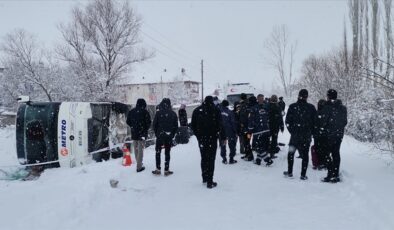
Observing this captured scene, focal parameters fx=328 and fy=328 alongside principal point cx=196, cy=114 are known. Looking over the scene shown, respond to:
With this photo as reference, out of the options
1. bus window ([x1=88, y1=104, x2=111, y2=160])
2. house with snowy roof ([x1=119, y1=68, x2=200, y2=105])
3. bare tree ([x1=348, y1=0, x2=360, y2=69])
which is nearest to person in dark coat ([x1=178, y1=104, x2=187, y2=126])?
bus window ([x1=88, y1=104, x2=111, y2=160])

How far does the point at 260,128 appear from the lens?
29.6 ft

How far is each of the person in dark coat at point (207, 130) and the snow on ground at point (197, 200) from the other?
53cm

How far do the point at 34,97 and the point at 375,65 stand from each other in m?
39.2

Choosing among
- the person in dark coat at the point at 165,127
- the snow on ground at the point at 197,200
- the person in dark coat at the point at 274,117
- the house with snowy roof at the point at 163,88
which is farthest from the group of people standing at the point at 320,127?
the house with snowy roof at the point at 163,88

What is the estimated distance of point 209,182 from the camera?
695cm

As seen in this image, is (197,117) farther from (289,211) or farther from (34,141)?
(34,141)

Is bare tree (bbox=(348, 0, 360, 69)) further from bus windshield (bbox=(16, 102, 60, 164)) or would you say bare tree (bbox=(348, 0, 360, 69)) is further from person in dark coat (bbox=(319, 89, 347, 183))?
bus windshield (bbox=(16, 102, 60, 164))

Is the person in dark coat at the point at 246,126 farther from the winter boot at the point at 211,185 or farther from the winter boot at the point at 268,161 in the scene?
the winter boot at the point at 211,185

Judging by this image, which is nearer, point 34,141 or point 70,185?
point 70,185

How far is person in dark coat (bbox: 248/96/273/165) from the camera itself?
8969 mm

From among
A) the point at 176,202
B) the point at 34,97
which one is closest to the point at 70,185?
the point at 176,202

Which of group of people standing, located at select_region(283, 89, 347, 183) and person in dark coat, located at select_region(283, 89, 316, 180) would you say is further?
person in dark coat, located at select_region(283, 89, 316, 180)

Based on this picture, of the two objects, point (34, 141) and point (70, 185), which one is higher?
point (34, 141)

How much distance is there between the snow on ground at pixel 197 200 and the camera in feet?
16.0
